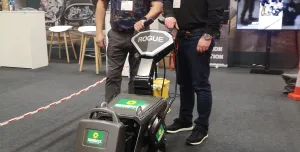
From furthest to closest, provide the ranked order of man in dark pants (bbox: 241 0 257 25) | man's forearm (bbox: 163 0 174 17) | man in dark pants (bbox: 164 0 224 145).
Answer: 1. man in dark pants (bbox: 241 0 257 25)
2. man's forearm (bbox: 163 0 174 17)
3. man in dark pants (bbox: 164 0 224 145)

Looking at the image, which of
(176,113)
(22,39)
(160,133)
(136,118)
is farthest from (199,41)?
(22,39)

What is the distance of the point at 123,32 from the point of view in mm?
2078

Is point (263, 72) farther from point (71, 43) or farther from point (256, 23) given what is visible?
point (71, 43)

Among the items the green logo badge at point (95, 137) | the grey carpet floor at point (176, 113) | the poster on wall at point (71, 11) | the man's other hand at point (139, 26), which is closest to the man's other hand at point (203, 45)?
the man's other hand at point (139, 26)

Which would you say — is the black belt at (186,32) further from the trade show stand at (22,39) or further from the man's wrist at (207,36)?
the trade show stand at (22,39)

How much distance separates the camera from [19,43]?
489 cm

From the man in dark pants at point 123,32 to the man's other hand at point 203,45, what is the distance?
0.33 m

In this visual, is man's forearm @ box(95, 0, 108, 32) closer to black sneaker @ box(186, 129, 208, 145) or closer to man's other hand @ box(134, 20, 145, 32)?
man's other hand @ box(134, 20, 145, 32)

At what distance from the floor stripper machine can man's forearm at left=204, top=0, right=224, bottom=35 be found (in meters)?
0.32

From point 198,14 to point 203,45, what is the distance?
0.69ft

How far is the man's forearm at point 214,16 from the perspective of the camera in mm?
1923

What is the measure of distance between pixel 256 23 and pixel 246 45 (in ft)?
2.16

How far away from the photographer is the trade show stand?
481 cm

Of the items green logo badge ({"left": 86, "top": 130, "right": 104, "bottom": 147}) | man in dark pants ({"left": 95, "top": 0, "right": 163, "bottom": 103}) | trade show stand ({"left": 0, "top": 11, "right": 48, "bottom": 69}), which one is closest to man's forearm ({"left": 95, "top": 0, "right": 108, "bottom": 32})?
man in dark pants ({"left": 95, "top": 0, "right": 163, "bottom": 103})
